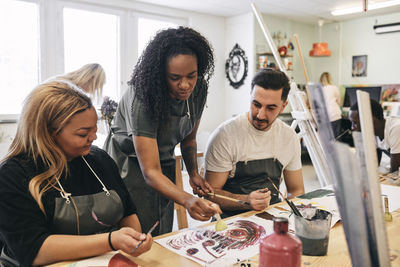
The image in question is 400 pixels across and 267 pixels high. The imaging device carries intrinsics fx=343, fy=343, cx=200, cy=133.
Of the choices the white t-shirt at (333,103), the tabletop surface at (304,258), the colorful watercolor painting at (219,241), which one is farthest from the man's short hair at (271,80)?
the white t-shirt at (333,103)

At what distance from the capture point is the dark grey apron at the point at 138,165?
157 cm

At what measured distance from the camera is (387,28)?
579cm

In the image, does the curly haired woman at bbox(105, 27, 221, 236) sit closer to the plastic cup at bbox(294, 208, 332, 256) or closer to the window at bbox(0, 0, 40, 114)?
the plastic cup at bbox(294, 208, 332, 256)

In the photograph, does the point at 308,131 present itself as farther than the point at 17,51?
No

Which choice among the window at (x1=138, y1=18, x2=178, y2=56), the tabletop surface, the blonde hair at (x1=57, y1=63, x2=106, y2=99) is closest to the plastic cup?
the tabletop surface

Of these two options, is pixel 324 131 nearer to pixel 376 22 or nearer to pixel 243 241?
pixel 243 241

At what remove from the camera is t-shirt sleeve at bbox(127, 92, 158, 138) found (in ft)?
4.57

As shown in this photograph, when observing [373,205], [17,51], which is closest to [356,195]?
[373,205]

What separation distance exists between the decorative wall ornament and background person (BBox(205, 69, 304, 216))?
14.0 feet

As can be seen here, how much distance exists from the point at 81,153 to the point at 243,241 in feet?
2.00

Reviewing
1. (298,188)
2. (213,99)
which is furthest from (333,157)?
(213,99)

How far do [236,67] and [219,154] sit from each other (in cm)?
458

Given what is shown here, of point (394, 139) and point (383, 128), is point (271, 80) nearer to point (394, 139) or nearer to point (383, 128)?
point (394, 139)

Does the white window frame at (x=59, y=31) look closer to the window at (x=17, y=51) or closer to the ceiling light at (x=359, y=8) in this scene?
the window at (x=17, y=51)
